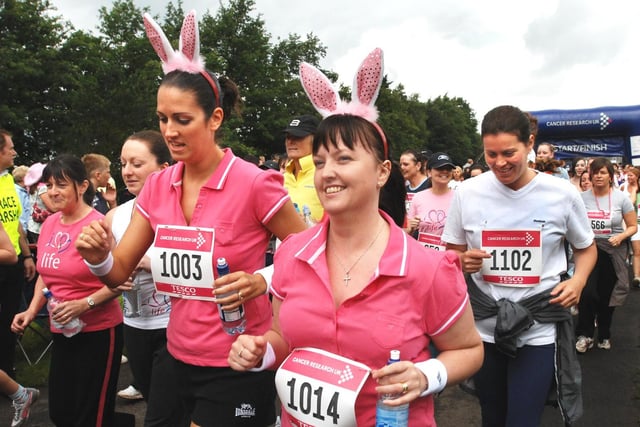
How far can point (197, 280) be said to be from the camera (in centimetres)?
241

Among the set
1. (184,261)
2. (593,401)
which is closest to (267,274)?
(184,261)

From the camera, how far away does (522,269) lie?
3.14 metres

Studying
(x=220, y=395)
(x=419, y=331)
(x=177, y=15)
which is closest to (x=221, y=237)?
(x=220, y=395)

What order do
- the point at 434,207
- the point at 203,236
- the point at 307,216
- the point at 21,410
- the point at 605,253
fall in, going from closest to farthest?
1. the point at 203,236
2. the point at 21,410
3. the point at 307,216
4. the point at 434,207
5. the point at 605,253

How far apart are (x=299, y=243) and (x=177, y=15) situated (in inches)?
1844

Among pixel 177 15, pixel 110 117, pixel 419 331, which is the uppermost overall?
pixel 177 15

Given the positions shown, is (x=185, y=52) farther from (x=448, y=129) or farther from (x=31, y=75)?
(x=448, y=129)

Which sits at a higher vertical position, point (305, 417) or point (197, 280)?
point (197, 280)

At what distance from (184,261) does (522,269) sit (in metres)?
1.85

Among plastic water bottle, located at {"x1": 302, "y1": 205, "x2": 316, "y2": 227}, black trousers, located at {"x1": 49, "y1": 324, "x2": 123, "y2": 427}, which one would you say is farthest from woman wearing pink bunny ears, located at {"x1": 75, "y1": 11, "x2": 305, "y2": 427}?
plastic water bottle, located at {"x1": 302, "y1": 205, "x2": 316, "y2": 227}

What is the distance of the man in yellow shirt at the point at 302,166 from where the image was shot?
196 inches

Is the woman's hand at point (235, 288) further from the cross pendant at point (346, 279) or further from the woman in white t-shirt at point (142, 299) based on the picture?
the woman in white t-shirt at point (142, 299)

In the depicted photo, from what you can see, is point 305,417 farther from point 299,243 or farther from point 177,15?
point 177,15

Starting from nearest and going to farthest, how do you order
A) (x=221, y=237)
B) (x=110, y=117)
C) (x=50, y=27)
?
(x=221, y=237), (x=110, y=117), (x=50, y=27)
